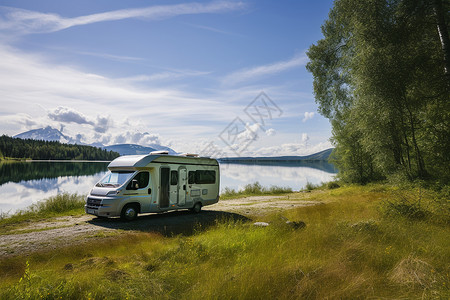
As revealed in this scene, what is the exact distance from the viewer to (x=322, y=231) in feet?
25.0

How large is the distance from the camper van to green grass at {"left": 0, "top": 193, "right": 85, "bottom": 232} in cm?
340

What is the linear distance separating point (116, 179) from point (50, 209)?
229 inches

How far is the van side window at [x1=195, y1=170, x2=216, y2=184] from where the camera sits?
1551 cm

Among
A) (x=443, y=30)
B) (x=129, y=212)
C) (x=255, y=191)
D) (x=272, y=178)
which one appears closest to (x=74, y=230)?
(x=129, y=212)

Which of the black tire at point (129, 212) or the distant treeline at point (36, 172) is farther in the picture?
the distant treeline at point (36, 172)

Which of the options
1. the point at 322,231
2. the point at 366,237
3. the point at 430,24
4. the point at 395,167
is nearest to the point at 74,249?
the point at 322,231

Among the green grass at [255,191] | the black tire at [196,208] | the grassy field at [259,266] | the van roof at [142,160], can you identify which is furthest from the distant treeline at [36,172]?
the grassy field at [259,266]

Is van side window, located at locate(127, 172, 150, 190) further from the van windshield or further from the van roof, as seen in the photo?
the van roof

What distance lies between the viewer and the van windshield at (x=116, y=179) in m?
12.1

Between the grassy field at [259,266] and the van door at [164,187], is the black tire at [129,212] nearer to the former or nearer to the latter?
the van door at [164,187]

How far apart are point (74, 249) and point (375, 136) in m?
16.8

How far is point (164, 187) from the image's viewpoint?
13.5 m

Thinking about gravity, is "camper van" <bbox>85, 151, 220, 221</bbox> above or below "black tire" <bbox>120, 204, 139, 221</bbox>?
above

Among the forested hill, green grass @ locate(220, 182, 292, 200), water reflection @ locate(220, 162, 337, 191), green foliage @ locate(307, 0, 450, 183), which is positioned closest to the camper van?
green foliage @ locate(307, 0, 450, 183)
